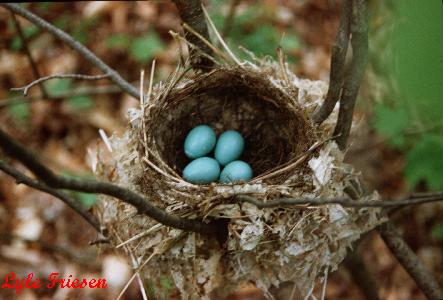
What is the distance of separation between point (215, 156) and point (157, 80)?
1.32 m

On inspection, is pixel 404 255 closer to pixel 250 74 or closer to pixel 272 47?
pixel 250 74

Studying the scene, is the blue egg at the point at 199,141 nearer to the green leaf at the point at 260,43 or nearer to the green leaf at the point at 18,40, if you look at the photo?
the green leaf at the point at 260,43

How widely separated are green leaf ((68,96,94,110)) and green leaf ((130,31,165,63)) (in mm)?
438

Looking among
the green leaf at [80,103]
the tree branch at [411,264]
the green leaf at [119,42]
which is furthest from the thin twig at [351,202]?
the green leaf at [119,42]

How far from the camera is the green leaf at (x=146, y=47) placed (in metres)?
3.33

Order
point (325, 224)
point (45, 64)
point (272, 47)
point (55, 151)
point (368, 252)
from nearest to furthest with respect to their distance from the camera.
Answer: point (325, 224), point (272, 47), point (368, 252), point (55, 151), point (45, 64)

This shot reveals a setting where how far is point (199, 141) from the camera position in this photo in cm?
195

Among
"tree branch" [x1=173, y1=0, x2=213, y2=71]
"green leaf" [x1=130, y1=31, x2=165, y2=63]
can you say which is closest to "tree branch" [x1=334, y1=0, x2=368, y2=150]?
"tree branch" [x1=173, y1=0, x2=213, y2=71]

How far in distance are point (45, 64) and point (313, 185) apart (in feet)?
8.91

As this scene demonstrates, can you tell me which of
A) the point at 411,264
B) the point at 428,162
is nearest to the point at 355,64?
the point at 411,264

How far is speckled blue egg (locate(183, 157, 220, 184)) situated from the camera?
73.1 inches

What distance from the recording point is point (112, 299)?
2881 millimetres

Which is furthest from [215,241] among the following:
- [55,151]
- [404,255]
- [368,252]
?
[55,151]

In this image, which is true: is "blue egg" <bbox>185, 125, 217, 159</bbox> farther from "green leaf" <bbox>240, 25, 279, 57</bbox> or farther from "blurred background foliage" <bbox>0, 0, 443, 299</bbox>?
"green leaf" <bbox>240, 25, 279, 57</bbox>
